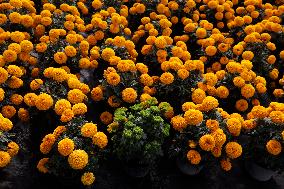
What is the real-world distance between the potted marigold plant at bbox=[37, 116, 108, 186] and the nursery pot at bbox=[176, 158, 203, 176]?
4.41 feet

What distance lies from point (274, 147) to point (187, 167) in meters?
1.26

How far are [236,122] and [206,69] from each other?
7.33ft

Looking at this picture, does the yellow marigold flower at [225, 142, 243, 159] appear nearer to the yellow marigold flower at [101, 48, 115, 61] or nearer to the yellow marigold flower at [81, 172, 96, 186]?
the yellow marigold flower at [81, 172, 96, 186]

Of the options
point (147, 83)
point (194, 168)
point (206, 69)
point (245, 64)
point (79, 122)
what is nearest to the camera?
point (79, 122)

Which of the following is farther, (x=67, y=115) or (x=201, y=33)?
(x=201, y=33)

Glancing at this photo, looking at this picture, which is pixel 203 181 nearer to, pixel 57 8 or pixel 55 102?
pixel 55 102

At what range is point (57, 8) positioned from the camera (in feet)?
25.2

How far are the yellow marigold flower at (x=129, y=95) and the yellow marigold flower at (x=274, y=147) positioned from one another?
78.9 inches

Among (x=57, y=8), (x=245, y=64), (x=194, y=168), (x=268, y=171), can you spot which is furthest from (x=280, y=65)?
(x=57, y=8)

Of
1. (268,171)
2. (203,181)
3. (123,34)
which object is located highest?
(123,34)

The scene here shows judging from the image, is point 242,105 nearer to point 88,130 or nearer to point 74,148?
point 88,130

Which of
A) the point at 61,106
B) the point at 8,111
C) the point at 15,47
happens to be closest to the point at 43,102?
the point at 61,106

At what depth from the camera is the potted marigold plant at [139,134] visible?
17.0 ft

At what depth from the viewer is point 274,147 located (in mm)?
5273
